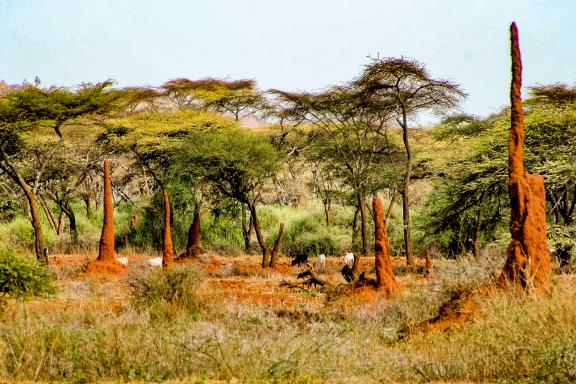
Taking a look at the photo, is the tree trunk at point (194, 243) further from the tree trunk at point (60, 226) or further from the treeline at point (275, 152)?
the tree trunk at point (60, 226)

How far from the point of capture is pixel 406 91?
23.0 m

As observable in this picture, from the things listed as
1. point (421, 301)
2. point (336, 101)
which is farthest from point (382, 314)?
point (336, 101)

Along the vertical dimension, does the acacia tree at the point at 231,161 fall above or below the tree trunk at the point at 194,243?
above

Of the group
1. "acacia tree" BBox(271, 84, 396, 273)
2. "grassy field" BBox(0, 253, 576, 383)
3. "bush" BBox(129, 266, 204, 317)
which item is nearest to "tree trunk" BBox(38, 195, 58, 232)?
"acacia tree" BBox(271, 84, 396, 273)

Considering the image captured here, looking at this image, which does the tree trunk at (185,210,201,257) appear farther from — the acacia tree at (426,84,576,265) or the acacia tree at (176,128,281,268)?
the acacia tree at (426,84,576,265)

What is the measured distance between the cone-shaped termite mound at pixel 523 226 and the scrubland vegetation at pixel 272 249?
0.40 meters

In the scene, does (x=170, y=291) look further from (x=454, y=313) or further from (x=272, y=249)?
(x=272, y=249)

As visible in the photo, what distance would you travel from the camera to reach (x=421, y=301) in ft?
38.2

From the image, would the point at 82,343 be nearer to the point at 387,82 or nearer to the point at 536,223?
the point at 536,223

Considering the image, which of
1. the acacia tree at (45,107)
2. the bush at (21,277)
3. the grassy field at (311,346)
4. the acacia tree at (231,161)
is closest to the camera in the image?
the grassy field at (311,346)

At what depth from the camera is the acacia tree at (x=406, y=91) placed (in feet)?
70.4

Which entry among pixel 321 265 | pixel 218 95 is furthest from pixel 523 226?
pixel 218 95

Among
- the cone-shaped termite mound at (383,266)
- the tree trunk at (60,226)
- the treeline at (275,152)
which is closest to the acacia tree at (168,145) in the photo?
the treeline at (275,152)

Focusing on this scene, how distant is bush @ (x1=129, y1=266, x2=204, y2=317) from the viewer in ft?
37.1
